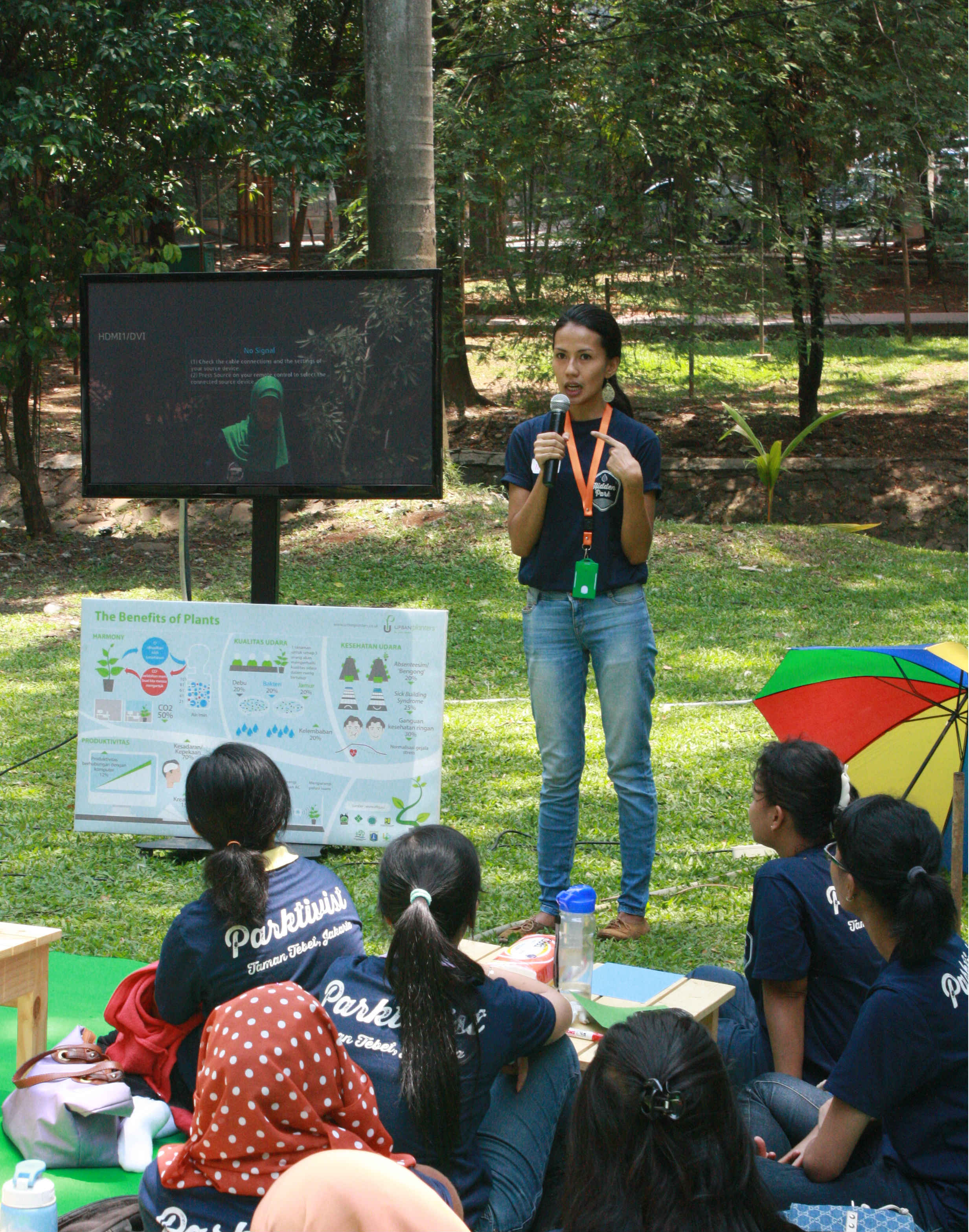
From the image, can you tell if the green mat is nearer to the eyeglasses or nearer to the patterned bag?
the patterned bag

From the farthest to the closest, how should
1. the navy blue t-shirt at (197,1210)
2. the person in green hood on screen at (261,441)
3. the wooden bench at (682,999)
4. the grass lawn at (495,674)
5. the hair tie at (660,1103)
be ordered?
the person in green hood on screen at (261,441) < the grass lawn at (495,674) < the wooden bench at (682,999) < the navy blue t-shirt at (197,1210) < the hair tie at (660,1103)

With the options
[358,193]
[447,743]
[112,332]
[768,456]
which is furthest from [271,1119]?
[358,193]

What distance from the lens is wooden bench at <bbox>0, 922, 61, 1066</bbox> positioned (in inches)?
123

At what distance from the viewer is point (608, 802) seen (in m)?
5.64

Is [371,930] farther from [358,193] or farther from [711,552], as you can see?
[358,193]

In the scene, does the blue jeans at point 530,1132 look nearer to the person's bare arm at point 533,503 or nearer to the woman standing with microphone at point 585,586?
the woman standing with microphone at point 585,586

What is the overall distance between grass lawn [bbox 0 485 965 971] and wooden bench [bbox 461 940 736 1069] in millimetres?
1102

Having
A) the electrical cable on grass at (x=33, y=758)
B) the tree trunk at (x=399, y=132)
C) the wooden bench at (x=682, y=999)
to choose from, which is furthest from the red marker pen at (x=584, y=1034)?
the tree trunk at (x=399, y=132)

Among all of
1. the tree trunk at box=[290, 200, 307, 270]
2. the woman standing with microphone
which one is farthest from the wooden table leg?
the tree trunk at box=[290, 200, 307, 270]

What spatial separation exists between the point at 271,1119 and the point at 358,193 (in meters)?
13.0

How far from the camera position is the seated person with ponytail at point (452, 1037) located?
2.23m

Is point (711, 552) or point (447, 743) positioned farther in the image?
point (711, 552)

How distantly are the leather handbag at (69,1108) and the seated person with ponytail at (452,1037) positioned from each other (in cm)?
87

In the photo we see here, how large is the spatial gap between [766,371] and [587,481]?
1368 cm
